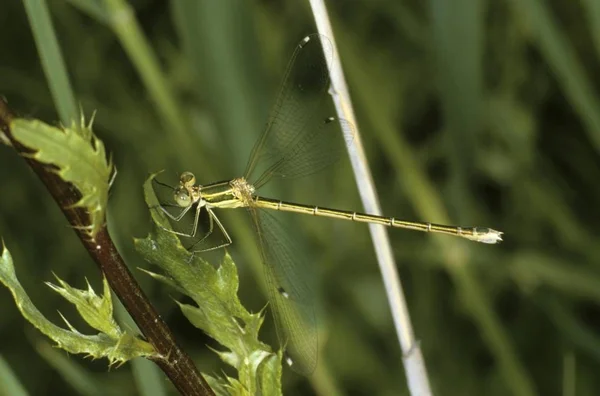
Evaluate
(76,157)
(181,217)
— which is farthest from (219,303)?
(181,217)

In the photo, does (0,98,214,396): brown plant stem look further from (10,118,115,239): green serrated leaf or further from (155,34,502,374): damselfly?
(155,34,502,374): damselfly

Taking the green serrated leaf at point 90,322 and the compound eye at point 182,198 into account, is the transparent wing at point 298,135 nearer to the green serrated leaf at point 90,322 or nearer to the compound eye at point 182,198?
the compound eye at point 182,198

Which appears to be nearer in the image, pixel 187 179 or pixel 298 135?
pixel 187 179

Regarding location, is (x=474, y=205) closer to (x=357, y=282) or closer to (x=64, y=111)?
(x=357, y=282)

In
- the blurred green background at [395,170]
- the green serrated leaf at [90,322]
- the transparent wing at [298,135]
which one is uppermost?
the blurred green background at [395,170]

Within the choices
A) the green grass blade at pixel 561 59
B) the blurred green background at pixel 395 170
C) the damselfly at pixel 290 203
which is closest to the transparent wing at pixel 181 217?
the damselfly at pixel 290 203

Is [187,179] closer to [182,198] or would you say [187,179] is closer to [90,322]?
[182,198]

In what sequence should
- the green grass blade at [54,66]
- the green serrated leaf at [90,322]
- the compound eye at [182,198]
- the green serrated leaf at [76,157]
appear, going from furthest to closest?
the compound eye at [182,198]
the green grass blade at [54,66]
the green serrated leaf at [90,322]
the green serrated leaf at [76,157]
